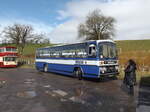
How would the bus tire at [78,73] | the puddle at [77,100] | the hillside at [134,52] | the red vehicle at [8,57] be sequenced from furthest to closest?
the red vehicle at [8,57] → the hillside at [134,52] → the bus tire at [78,73] → the puddle at [77,100]

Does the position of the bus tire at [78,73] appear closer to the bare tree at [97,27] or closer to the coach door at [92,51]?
the coach door at [92,51]

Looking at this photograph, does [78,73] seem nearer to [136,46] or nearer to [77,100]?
[77,100]

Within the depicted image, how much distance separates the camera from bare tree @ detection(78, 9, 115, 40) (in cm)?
5928

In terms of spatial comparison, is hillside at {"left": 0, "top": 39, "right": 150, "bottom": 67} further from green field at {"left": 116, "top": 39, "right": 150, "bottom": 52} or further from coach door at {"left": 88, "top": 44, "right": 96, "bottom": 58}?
coach door at {"left": 88, "top": 44, "right": 96, "bottom": 58}

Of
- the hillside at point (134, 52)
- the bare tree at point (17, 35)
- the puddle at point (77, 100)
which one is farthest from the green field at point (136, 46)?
the puddle at point (77, 100)

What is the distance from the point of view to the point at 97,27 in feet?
195

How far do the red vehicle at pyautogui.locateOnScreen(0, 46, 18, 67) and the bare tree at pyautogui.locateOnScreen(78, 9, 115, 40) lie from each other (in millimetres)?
31014

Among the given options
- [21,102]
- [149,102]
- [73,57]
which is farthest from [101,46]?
[21,102]

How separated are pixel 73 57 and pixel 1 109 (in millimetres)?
9576

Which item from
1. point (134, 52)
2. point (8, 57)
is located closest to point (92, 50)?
point (134, 52)

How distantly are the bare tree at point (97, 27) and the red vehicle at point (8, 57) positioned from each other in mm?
31014

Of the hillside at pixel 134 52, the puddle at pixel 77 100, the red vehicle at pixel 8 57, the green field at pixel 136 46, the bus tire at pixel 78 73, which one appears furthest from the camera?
the green field at pixel 136 46

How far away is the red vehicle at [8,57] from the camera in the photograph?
3172 cm

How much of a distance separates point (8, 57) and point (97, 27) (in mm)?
34387
